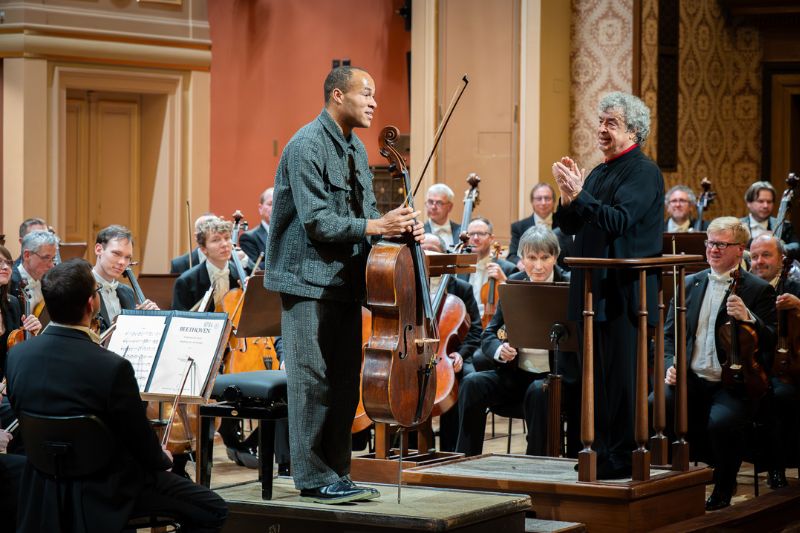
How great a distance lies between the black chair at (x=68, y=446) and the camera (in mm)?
3037

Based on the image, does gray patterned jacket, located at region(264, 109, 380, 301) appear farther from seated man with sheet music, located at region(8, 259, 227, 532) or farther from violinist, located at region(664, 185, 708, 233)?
violinist, located at region(664, 185, 708, 233)

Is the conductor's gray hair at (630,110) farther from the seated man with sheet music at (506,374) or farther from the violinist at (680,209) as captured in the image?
the violinist at (680,209)

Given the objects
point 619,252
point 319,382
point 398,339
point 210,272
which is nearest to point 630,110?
point 619,252

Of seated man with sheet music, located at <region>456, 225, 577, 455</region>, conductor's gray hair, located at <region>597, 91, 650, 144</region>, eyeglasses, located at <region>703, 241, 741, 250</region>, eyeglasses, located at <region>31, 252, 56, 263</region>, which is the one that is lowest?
seated man with sheet music, located at <region>456, 225, 577, 455</region>

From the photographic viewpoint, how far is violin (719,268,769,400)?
4.80 metres

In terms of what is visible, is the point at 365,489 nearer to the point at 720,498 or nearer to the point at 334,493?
the point at 334,493

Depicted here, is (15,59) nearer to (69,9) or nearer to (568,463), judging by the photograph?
(69,9)

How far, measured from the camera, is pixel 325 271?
138 inches

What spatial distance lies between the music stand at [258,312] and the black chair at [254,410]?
1.12ft

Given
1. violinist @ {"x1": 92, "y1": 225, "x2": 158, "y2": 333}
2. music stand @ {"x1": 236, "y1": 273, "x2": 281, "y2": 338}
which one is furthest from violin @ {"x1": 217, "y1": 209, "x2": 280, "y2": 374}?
music stand @ {"x1": 236, "y1": 273, "x2": 281, "y2": 338}

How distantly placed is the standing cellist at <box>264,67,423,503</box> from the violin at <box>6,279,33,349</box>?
149cm

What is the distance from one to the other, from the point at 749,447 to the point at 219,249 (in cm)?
267

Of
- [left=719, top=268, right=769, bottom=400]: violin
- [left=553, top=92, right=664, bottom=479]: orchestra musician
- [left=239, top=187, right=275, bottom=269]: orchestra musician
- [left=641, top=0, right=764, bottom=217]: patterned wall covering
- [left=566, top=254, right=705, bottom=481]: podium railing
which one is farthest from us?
[left=641, top=0, right=764, bottom=217]: patterned wall covering

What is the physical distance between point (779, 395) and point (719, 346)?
470 mm
